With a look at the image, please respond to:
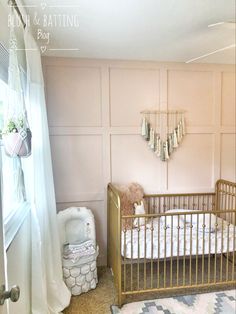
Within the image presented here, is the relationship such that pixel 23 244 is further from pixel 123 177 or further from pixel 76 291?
pixel 123 177

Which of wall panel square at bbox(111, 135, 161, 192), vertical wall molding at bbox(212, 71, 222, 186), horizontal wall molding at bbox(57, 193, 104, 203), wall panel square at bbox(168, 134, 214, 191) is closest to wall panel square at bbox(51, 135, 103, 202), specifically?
horizontal wall molding at bbox(57, 193, 104, 203)

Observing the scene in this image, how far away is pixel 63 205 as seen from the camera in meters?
2.89

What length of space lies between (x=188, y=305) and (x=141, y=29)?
2.43m

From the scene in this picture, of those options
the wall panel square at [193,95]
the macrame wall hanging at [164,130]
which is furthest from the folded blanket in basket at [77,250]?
the wall panel square at [193,95]

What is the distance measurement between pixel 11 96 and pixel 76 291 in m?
1.87

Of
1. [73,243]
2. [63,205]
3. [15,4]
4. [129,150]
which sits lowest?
[73,243]

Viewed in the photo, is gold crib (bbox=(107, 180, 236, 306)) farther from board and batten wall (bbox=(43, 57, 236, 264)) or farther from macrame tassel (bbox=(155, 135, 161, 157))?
macrame tassel (bbox=(155, 135, 161, 157))

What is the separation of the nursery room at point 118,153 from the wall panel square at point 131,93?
12 millimetres

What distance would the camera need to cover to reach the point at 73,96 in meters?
2.85

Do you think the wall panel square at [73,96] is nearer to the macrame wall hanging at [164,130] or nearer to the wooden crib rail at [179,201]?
the macrame wall hanging at [164,130]

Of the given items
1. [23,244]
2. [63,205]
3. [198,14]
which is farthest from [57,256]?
[198,14]

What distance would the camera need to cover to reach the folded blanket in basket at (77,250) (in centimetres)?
238

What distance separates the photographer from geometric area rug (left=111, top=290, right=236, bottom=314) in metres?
2.11

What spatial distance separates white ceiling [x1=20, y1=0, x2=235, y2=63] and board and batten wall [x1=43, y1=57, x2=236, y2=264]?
Answer: 20cm
